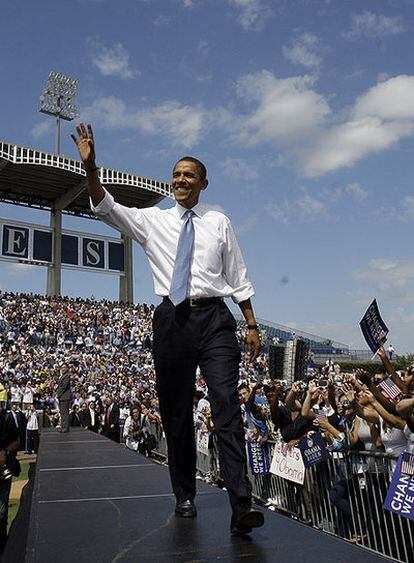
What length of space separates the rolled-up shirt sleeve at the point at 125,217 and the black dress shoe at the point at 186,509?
1261 mm

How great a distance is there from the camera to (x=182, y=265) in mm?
2621

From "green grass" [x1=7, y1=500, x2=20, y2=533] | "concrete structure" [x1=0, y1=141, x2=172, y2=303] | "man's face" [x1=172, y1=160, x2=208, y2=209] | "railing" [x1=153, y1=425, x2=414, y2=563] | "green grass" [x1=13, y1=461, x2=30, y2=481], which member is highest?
"concrete structure" [x1=0, y1=141, x2=172, y2=303]

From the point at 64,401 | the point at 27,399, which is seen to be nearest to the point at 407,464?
the point at 64,401

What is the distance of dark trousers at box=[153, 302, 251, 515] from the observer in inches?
97.3

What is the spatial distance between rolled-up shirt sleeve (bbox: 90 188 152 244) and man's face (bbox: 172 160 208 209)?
19cm

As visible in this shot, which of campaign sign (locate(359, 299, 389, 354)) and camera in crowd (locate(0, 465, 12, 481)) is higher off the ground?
campaign sign (locate(359, 299, 389, 354))

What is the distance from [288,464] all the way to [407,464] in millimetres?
2270

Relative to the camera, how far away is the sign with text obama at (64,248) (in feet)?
107

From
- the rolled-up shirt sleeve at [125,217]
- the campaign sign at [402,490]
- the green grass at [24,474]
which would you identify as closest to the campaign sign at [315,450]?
the campaign sign at [402,490]

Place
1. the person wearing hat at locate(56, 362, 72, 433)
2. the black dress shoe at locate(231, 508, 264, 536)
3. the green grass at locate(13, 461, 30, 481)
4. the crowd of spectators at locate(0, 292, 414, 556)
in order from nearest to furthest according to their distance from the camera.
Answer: the black dress shoe at locate(231, 508, 264, 536) → the crowd of spectators at locate(0, 292, 414, 556) → the green grass at locate(13, 461, 30, 481) → the person wearing hat at locate(56, 362, 72, 433)

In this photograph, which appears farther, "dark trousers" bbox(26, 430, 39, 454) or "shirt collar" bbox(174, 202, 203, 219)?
"dark trousers" bbox(26, 430, 39, 454)

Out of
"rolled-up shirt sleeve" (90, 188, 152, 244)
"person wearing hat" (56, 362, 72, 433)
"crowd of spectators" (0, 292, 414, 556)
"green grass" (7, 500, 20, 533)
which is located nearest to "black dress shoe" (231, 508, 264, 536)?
"rolled-up shirt sleeve" (90, 188, 152, 244)

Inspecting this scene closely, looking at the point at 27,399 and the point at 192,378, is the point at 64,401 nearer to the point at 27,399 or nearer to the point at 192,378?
the point at 27,399

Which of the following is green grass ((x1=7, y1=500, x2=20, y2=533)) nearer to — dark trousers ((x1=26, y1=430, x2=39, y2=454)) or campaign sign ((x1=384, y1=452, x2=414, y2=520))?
campaign sign ((x1=384, y1=452, x2=414, y2=520))
